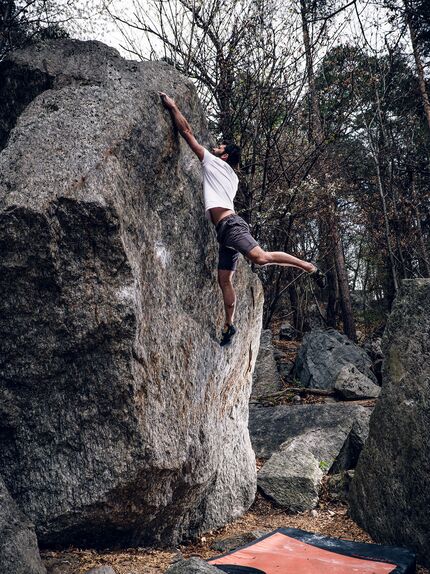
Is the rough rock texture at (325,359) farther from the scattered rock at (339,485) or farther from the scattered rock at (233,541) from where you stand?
the scattered rock at (233,541)

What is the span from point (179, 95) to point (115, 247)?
2.29 metres

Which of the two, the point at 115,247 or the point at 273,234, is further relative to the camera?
the point at 273,234

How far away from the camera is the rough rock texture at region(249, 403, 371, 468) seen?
809 centimetres

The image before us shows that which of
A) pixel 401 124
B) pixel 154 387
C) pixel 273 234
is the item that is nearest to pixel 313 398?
pixel 273 234

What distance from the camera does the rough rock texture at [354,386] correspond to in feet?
33.5

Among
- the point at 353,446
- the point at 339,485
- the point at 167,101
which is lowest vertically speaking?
the point at 339,485

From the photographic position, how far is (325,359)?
1199 cm

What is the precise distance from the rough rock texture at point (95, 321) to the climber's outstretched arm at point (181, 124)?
0.12 metres

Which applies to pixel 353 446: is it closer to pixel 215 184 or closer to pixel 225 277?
pixel 225 277

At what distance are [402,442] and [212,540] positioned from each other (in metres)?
2.17

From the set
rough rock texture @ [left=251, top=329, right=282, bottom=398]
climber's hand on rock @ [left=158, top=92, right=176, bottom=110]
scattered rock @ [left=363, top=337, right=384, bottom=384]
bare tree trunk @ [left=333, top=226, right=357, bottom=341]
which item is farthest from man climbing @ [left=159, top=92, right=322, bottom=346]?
bare tree trunk @ [left=333, top=226, right=357, bottom=341]

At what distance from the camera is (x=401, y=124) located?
16188mm

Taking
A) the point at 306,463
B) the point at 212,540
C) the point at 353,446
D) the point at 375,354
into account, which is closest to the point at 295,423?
the point at 353,446

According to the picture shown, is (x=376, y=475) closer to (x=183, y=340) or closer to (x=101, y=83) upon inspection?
(x=183, y=340)
